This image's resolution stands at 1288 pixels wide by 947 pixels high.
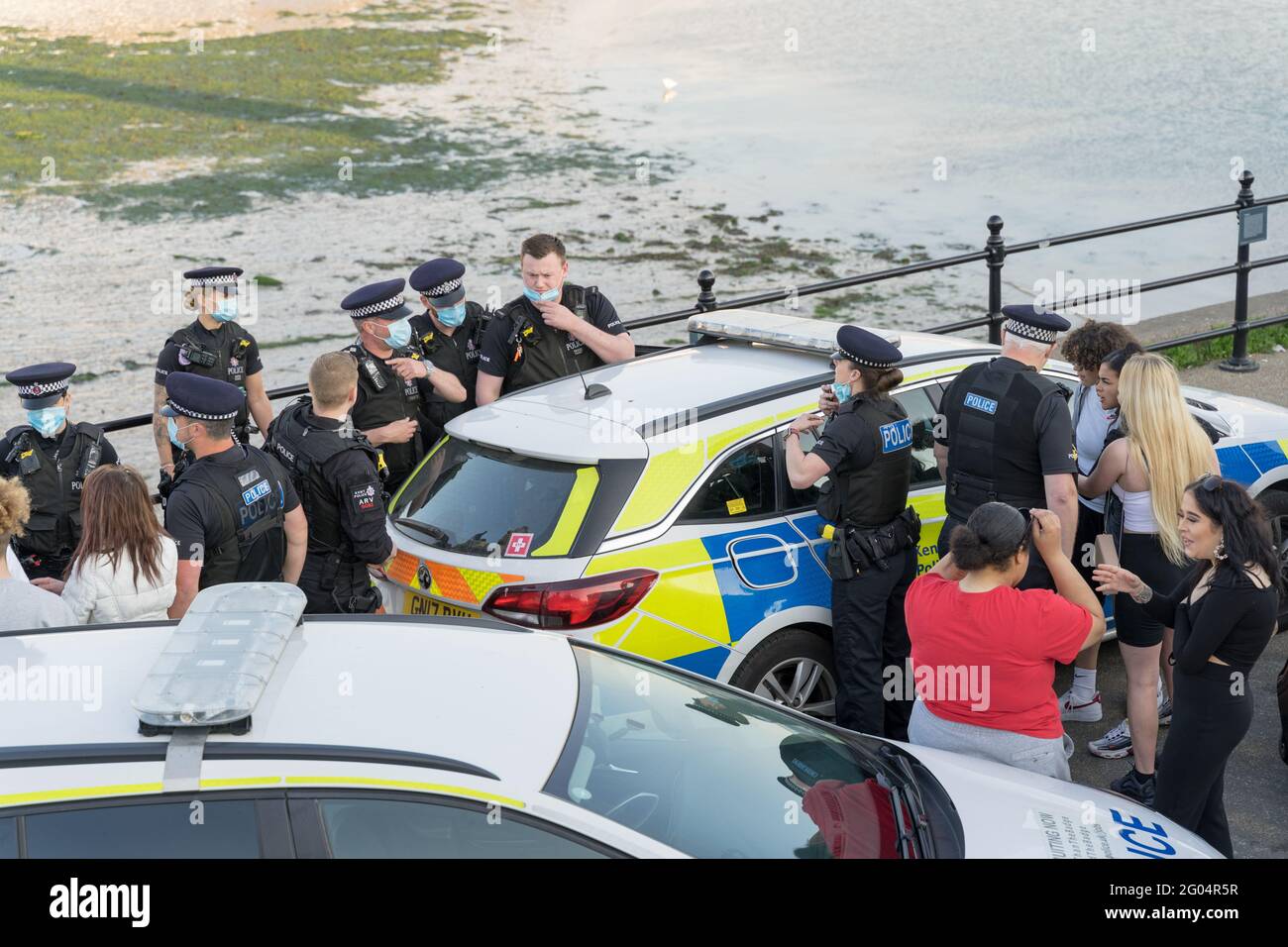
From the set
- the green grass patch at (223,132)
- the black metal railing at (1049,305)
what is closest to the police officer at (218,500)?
the black metal railing at (1049,305)

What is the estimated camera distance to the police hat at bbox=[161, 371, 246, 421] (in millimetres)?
5195

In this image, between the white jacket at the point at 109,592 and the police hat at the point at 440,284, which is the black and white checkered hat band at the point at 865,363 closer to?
the police hat at the point at 440,284

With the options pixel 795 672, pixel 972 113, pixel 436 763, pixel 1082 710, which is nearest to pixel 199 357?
pixel 795 672

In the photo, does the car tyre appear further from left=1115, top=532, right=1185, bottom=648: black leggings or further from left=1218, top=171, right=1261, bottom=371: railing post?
left=1218, top=171, right=1261, bottom=371: railing post

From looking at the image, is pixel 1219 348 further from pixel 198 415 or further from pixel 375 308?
pixel 198 415

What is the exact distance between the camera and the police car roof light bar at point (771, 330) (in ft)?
19.7

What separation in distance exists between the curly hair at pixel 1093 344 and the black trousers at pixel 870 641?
113 centimetres

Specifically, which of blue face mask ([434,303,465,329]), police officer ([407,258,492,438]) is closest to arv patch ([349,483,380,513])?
police officer ([407,258,492,438])

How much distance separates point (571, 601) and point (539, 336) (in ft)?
6.92

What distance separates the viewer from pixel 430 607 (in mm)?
5316

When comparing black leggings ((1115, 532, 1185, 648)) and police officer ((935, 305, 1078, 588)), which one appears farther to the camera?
police officer ((935, 305, 1078, 588))

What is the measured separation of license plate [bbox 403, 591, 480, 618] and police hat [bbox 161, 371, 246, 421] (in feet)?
3.20

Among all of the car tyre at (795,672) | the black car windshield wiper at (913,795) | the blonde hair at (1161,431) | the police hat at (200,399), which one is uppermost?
the police hat at (200,399)

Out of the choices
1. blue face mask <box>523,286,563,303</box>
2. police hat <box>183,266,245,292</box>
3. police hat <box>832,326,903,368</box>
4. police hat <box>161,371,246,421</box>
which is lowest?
police hat <box>161,371,246,421</box>
